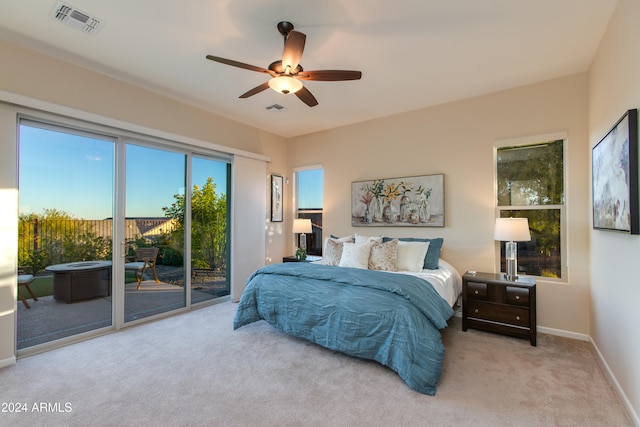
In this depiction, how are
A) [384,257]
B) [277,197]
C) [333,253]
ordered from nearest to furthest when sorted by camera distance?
[384,257] < [333,253] < [277,197]

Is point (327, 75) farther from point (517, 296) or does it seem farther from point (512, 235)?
point (517, 296)

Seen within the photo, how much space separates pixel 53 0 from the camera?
213 centimetres

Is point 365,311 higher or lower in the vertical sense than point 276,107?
lower

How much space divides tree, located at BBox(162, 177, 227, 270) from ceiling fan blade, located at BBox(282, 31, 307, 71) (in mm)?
2587

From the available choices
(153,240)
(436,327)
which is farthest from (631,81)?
(153,240)

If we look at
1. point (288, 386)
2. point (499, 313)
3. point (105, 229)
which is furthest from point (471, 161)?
point (105, 229)

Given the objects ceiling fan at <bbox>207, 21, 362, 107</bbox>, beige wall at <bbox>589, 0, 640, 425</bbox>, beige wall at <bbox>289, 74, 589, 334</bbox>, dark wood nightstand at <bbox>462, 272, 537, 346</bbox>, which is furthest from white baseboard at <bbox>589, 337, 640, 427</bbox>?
ceiling fan at <bbox>207, 21, 362, 107</bbox>

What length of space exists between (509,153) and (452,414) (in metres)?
2.99

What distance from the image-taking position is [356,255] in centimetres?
363

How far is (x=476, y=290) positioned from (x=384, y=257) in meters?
1.04

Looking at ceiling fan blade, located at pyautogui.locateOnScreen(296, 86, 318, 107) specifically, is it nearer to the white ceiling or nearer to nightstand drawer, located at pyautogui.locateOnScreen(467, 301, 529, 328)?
the white ceiling

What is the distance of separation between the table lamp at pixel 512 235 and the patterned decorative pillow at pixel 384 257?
111 centimetres

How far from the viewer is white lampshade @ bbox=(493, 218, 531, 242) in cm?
306

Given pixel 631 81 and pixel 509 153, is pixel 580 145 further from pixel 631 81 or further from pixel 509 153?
pixel 631 81
